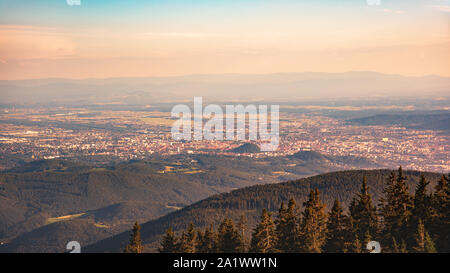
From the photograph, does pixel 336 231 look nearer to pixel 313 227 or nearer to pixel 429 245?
pixel 313 227

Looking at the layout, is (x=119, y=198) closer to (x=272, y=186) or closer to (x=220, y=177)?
(x=220, y=177)

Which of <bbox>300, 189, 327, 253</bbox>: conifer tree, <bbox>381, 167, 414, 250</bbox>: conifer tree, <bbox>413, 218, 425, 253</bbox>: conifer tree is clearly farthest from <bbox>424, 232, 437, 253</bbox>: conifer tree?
<bbox>300, 189, 327, 253</bbox>: conifer tree

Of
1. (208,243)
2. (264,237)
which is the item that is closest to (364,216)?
(264,237)

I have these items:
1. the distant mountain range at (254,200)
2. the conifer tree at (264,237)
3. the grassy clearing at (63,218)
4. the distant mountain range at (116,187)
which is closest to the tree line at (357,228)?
the conifer tree at (264,237)

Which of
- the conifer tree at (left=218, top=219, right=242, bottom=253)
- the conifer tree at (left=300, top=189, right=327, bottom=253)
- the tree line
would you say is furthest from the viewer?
the conifer tree at (left=218, top=219, right=242, bottom=253)

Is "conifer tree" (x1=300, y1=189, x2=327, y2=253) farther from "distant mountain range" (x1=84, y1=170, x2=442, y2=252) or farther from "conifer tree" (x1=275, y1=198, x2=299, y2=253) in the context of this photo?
"distant mountain range" (x1=84, y1=170, x2=442, y2=252)

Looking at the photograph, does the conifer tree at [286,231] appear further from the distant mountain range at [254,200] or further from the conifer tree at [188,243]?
the distant mountain range at [254,200]

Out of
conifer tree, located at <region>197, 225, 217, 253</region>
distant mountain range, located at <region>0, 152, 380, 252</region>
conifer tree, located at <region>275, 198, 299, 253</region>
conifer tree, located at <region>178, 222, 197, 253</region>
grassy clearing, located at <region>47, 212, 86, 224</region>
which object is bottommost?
grassy clearing, located at <region>47, 212, 86, 224</region>
